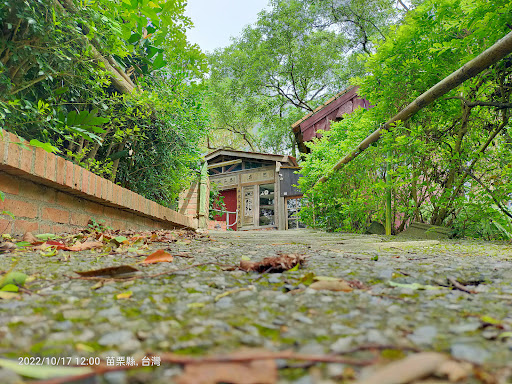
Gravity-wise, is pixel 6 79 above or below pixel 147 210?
above

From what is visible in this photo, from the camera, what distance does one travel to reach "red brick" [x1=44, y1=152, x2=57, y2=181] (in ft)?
6.53

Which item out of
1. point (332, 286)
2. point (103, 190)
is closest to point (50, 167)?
point (103, 190)

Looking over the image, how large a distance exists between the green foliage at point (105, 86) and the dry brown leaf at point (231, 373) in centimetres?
177

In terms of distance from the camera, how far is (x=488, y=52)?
86.8 inches

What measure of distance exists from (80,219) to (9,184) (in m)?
0.74

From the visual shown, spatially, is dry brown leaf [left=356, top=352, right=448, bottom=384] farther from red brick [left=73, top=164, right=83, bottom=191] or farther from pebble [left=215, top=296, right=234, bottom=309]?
red brick [left=73, top=164, right=83, bottom=191]

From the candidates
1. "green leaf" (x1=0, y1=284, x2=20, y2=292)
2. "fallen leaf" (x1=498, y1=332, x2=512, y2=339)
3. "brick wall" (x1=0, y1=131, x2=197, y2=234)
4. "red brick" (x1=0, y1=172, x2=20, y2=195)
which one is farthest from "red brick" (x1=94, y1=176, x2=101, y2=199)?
"fallen leaf" (x1=498, y1=332, x2=512, y2=339)

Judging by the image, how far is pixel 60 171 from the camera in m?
2.12

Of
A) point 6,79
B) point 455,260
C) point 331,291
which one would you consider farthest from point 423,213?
point 6,79

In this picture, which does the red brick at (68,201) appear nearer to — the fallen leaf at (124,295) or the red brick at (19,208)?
the red brick at (19,208)

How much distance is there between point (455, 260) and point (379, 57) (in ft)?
8.71

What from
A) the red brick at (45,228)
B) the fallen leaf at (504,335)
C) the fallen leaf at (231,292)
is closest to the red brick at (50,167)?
the red brick at (45,228)

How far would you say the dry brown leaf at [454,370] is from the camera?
428 millimetres

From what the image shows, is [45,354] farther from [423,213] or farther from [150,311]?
[423,213]
